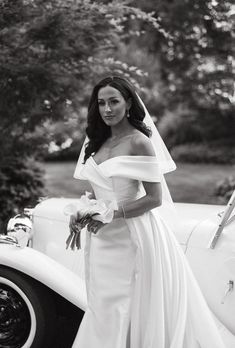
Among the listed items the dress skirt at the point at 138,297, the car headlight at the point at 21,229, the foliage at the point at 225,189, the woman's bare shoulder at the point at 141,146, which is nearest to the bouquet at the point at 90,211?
the dress skirt at the point at 138,297

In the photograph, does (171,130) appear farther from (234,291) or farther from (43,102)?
(234,291)

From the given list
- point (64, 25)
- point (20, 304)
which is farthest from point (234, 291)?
point (64, 25)

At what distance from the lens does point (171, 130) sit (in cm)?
1962

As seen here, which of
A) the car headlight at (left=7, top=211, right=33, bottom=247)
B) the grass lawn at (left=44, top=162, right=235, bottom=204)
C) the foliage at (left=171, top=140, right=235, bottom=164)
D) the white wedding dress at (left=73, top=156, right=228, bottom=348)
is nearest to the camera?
the white wedding dress at (left=73, top=156, right=228, bottom=348)

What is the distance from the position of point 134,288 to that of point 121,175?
2.13 feet

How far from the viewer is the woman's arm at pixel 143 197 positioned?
8.66 feet

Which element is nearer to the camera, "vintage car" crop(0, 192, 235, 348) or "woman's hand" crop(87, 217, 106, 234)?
"woman's hand" crop(87, 217, 106, 234)

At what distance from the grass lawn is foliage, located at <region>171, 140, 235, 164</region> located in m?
0.63

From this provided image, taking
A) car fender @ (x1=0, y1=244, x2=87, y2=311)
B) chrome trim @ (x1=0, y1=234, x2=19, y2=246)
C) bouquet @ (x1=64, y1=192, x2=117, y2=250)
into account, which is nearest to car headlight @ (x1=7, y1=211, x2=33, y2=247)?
chrome trim @ (x1=0, y1=234, x2=19, y2=246)

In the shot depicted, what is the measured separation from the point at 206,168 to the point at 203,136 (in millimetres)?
3895

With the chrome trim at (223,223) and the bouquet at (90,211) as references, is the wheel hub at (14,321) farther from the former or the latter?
the chrome trim at (223,223)

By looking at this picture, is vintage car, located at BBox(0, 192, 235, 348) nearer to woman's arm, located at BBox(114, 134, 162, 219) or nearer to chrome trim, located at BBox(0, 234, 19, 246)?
chrome trim, located at BBox(0, 234, 19, 246)

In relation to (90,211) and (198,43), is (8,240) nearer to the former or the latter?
(90,211)

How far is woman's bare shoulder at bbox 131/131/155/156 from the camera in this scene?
2.68m
